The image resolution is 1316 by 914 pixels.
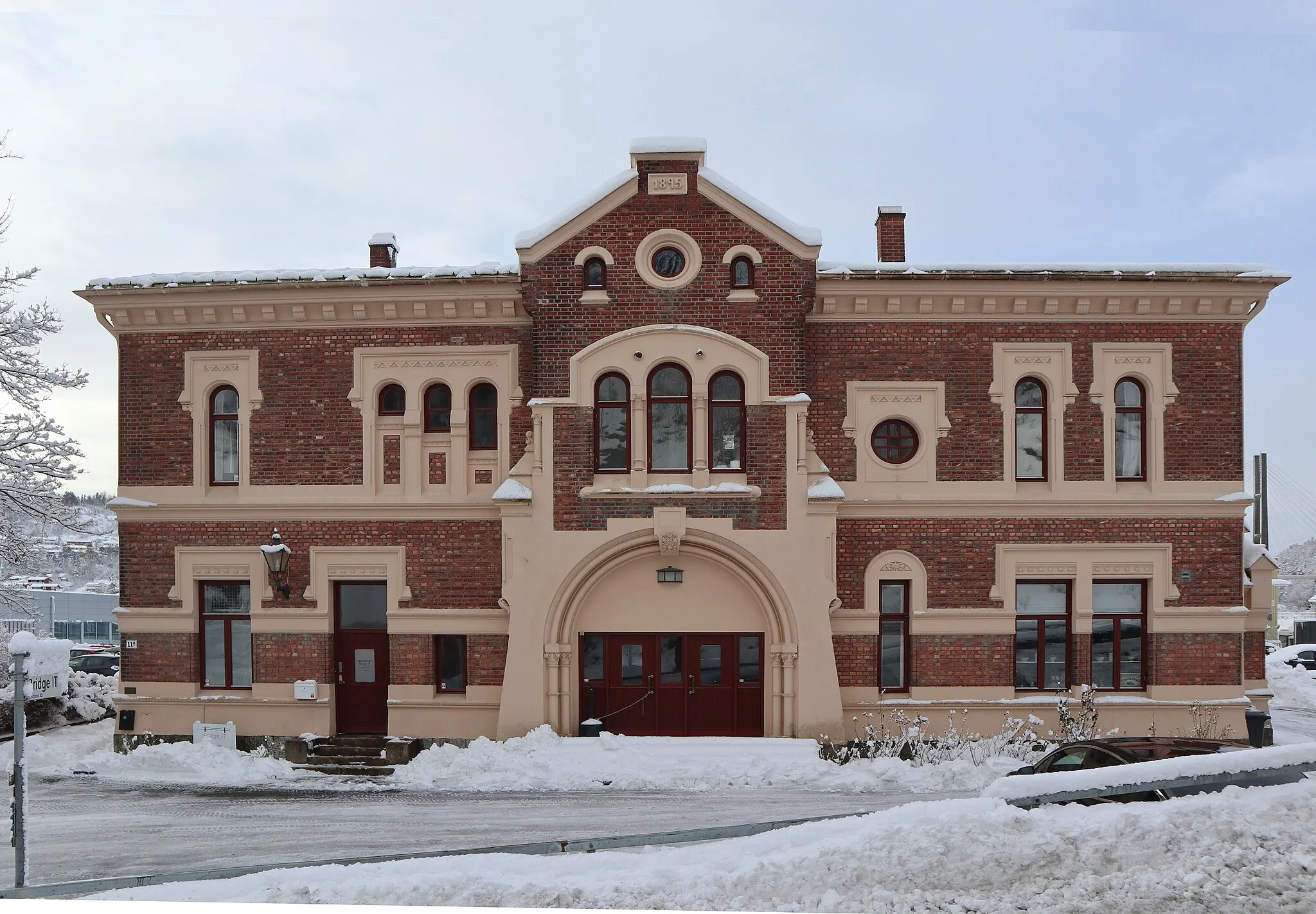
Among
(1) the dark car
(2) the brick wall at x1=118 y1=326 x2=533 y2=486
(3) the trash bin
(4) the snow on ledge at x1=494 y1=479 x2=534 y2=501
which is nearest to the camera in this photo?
(3) the trash bin

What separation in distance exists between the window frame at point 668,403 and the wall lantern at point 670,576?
1.50m

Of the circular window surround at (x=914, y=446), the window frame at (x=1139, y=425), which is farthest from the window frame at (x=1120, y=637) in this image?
the circular window surround at (x=914, y=446)

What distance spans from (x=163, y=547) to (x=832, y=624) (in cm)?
1086

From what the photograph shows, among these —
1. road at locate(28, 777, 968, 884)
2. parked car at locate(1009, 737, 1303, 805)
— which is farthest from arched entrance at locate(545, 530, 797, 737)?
parked car at locate(1009, 737, 1303, 805)

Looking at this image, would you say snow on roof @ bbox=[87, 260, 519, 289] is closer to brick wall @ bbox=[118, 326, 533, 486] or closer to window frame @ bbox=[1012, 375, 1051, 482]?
brick wall @ bbox=[118, 326, 533, 486]

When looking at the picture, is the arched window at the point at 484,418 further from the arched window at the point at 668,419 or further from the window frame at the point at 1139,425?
the window frame at the point at 1139,425

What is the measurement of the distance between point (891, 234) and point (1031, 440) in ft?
13.7

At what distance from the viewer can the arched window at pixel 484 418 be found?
14.5 metres

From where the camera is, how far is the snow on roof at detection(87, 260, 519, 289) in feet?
46.2

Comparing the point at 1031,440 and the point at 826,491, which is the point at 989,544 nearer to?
the point at 1031,440

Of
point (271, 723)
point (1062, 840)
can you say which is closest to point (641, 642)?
point (271, 723)

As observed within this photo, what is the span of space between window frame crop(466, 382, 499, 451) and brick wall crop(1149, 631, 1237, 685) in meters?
10.8

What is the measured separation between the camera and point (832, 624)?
14.0 metres

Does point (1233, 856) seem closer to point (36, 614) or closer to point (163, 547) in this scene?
point (163, 547)
